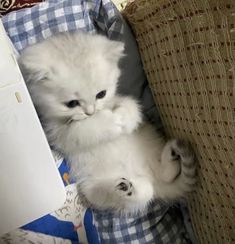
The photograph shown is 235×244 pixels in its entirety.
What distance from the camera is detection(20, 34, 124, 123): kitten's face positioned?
902 millimetres

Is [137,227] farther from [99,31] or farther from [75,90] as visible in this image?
[99,31]

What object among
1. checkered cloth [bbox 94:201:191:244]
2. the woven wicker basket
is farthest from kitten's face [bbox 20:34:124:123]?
checkered cloth [bbox 94:201:191:244]

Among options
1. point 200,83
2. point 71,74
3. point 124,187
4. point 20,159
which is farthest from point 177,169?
point 20,159

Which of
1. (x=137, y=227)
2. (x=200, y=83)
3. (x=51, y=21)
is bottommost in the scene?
(x=137, y=227)

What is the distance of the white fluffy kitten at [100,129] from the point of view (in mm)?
911

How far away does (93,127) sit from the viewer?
97 cm

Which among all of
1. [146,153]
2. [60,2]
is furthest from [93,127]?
[60,2]

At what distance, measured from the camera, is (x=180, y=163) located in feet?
3.31

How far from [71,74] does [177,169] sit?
38cm

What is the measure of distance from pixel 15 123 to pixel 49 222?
40 centimetres

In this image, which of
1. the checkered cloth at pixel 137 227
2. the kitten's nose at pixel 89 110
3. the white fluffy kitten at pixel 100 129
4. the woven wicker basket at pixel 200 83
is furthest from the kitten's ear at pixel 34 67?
the checkered cloth at pixel 137 227

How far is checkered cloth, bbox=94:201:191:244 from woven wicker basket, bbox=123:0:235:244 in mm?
91

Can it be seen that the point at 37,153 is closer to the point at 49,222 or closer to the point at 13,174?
the point at 13,174

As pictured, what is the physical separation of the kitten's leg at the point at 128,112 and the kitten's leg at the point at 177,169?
11 cm
